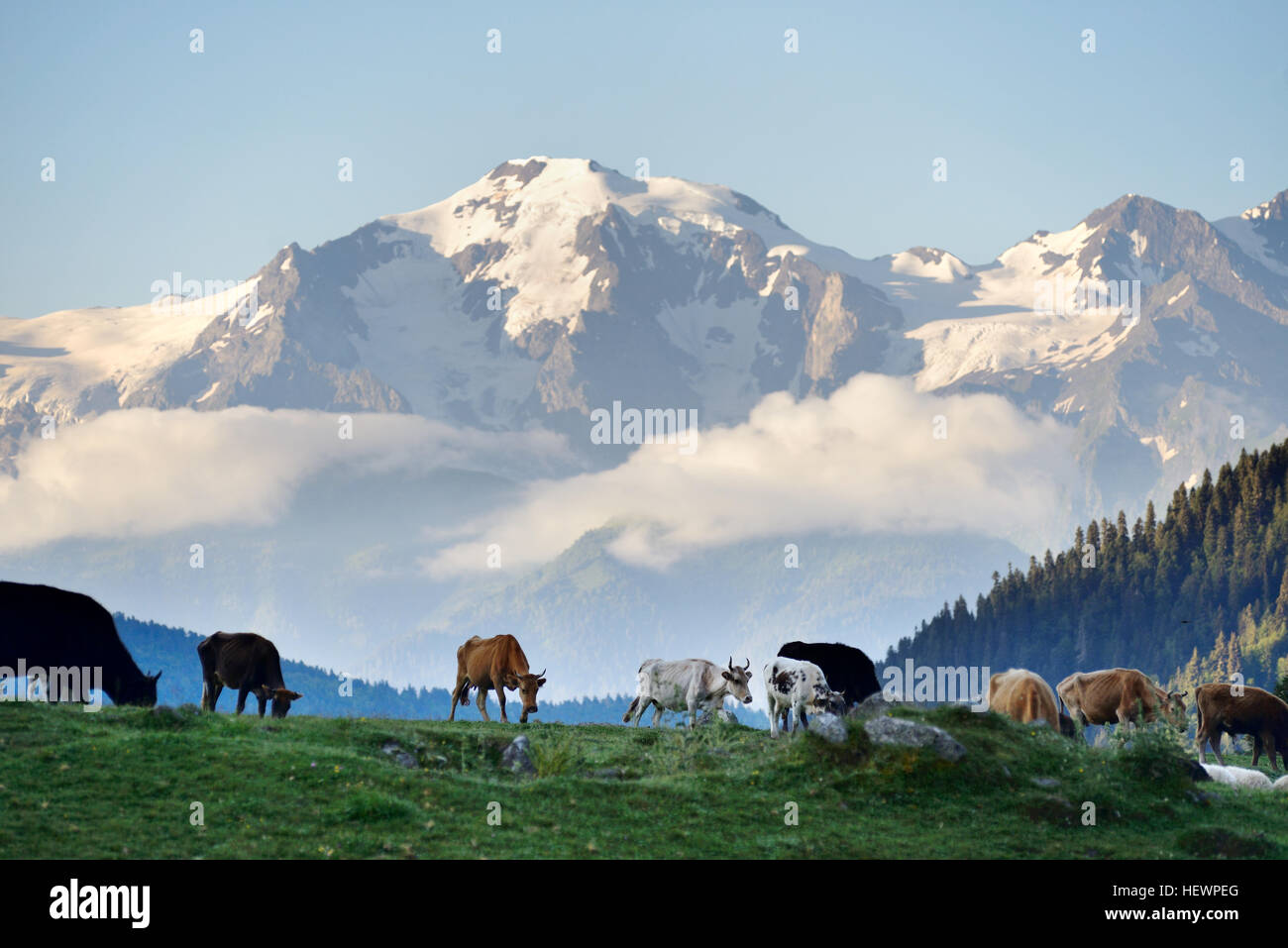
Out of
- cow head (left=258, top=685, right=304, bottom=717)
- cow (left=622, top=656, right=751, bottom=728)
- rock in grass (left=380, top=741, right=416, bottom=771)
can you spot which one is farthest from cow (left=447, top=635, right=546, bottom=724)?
rock in grass (left=380, top=741, right=416, bottom=771)

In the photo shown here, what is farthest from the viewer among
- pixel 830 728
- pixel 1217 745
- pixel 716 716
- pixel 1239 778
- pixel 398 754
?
pixel 1217 745

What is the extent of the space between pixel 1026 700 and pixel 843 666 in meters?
11.0

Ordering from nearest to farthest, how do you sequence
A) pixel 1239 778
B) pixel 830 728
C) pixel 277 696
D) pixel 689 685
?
pixel 830 728, pixel 1239 778, pixel 689 685, pixel 277 696

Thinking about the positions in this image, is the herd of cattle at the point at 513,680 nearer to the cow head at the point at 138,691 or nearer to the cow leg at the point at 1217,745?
the cow head at the point at 138,691

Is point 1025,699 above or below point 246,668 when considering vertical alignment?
below

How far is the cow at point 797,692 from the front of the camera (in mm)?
38812

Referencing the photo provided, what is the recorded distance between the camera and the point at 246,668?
43219 mm

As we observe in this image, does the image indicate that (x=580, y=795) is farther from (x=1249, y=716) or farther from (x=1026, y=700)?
(x=1249, y=716)

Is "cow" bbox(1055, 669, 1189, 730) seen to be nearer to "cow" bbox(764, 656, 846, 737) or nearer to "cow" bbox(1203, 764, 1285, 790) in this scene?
"cow" bbox(1203, 764, 1285, 790)

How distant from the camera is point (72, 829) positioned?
26.0 m

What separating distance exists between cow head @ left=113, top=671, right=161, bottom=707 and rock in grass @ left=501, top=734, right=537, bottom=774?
14699 millimetres

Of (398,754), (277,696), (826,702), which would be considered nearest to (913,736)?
(826,702)

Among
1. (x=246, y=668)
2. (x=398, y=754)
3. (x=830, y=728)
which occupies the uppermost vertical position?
(x=246, y=668)

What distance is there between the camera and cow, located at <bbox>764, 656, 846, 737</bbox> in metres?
38.8
